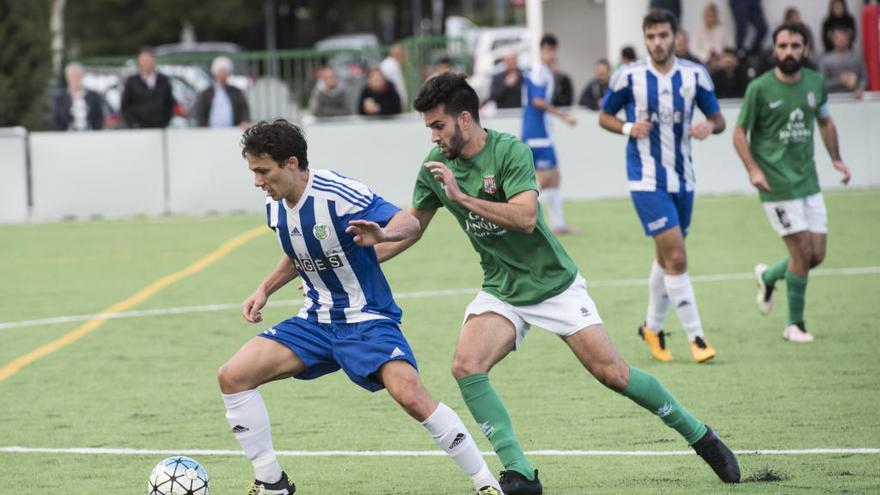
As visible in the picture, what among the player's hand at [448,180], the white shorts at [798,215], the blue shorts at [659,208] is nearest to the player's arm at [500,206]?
the player's hand at [448,180]

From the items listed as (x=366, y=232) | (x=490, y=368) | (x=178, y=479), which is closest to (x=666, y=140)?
(x=490, y=368)

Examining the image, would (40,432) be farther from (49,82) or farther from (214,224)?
(49,82)

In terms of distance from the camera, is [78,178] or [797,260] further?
[78,178]

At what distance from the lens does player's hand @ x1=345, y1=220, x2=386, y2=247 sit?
21.3 feet

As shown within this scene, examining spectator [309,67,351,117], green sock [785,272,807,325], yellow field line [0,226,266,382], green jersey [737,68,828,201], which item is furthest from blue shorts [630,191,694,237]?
spectator [309,67,351,117]

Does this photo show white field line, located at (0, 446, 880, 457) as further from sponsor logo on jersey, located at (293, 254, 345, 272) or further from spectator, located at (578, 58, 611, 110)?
spectator, located at (578, 58, 611, 110)

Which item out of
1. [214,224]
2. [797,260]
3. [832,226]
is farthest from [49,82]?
[797,260]

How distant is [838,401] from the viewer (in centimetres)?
896

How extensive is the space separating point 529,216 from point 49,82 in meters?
21.7

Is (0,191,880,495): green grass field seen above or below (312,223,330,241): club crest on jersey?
below

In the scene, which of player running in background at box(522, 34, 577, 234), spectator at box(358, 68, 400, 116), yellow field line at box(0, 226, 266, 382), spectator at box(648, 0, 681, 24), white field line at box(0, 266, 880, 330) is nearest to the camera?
yellow field line at box(0, 226, 266, 382)

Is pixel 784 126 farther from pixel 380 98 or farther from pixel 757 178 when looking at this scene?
pixel 380 98

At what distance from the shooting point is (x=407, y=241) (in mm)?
7027

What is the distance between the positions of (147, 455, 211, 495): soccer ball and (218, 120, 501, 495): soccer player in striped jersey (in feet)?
0.81
